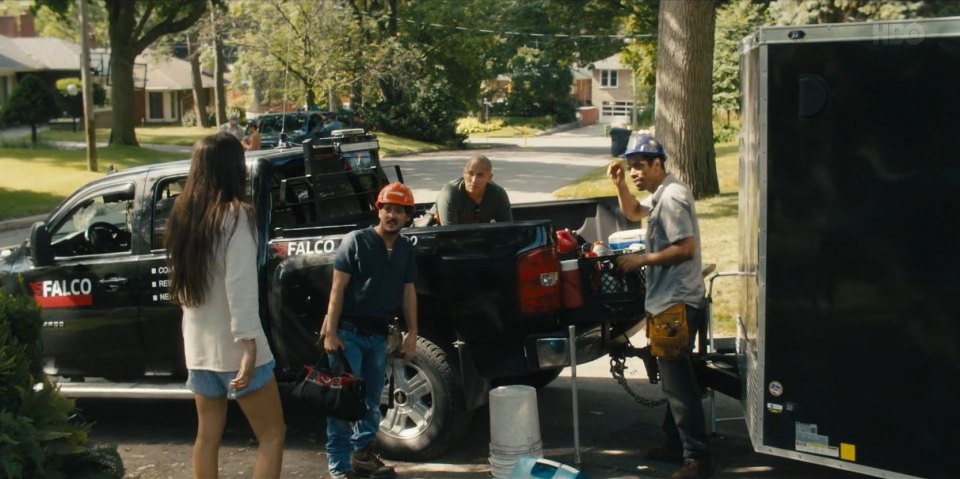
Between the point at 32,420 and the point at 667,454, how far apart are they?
3.58m

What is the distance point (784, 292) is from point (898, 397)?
70 cm

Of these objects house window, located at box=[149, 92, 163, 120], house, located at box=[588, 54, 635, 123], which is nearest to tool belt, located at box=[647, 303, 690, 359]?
house window, located at box=[149, 92, 163, 120]

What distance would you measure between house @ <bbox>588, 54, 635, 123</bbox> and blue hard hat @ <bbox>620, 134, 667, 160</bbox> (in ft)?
314

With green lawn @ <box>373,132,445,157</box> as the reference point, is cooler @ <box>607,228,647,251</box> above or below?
below

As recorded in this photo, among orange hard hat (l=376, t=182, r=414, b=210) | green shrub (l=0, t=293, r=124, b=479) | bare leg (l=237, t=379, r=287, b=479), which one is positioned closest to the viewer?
green shrub (l=0, t=293, r=124, b=479)

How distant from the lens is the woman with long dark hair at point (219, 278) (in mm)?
4844

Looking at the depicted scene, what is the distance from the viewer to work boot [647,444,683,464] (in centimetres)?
657

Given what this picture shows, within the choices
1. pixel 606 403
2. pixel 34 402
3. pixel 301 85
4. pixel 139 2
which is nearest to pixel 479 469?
pixel 606 403

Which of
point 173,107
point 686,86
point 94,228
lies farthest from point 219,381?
point 173,107

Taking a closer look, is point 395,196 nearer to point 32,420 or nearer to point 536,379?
point 32,420

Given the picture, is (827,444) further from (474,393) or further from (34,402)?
(34,402)

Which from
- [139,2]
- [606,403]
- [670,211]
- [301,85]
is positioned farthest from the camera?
[301,85]

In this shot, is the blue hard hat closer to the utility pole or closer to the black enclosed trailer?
the black enclosed trailer

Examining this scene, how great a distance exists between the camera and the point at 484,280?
6.46 metres
